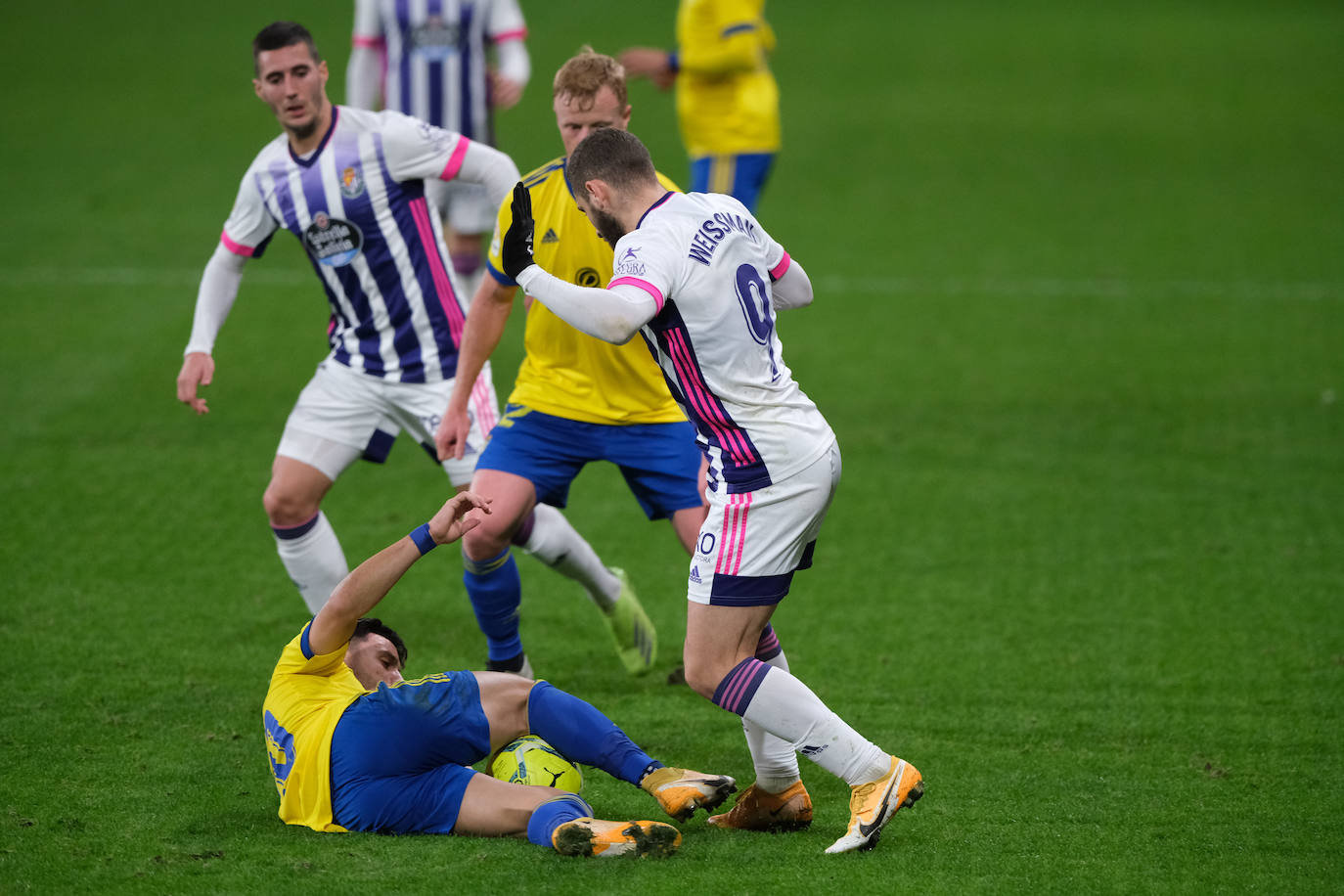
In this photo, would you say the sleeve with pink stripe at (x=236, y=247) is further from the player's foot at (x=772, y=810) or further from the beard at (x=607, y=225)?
the player's foot at (x=772, y=810)

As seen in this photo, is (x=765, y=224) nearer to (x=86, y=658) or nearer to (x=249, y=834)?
(x=86, y=658)

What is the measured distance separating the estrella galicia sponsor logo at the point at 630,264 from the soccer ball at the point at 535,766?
1.38 m

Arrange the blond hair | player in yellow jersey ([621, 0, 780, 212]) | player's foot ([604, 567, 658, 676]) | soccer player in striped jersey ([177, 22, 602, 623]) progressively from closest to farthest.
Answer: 1. the blond hair
2. soccer player in striped jersey ([177, 22, 602, 623])
3. player's foot ([604, 567, 658, 676])
4. player in yellow jersey ([621, 0, 780, 212])

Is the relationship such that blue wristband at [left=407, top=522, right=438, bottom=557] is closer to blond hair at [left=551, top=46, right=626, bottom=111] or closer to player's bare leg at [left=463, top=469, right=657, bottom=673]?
player's bare leg at [left=463, top=469, right=657, bottom=673]

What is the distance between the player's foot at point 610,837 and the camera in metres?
3.68

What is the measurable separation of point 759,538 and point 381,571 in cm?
101

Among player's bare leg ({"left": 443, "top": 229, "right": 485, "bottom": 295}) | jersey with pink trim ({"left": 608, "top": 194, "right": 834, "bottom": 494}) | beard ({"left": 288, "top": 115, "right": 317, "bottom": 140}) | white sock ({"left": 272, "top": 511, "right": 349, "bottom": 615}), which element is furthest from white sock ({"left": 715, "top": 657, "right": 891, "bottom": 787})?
player's bare leg ({"left": 443, "top": 229, "right": 485, "bottom": 295})

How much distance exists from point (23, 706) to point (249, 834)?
4.64 ft

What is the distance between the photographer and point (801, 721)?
3.74 m

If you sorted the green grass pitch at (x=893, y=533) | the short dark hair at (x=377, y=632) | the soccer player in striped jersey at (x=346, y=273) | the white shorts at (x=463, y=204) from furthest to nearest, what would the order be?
the white shorts at (x=463, y=204)
the soccer player in striped jersey at (x=346, y=273)
the short dark hair at (x=377, y=632)
the green grass pitch at (x=893, y=533)

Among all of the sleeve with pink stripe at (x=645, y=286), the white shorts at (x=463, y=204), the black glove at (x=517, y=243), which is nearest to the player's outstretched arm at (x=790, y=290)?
the sleeve with pink stripe at (x=645, y=286)

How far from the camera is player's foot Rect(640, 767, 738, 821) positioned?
3.79m

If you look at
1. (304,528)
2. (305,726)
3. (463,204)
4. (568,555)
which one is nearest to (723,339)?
(305,726)

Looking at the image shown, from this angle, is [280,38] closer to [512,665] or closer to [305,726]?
[512,665]
